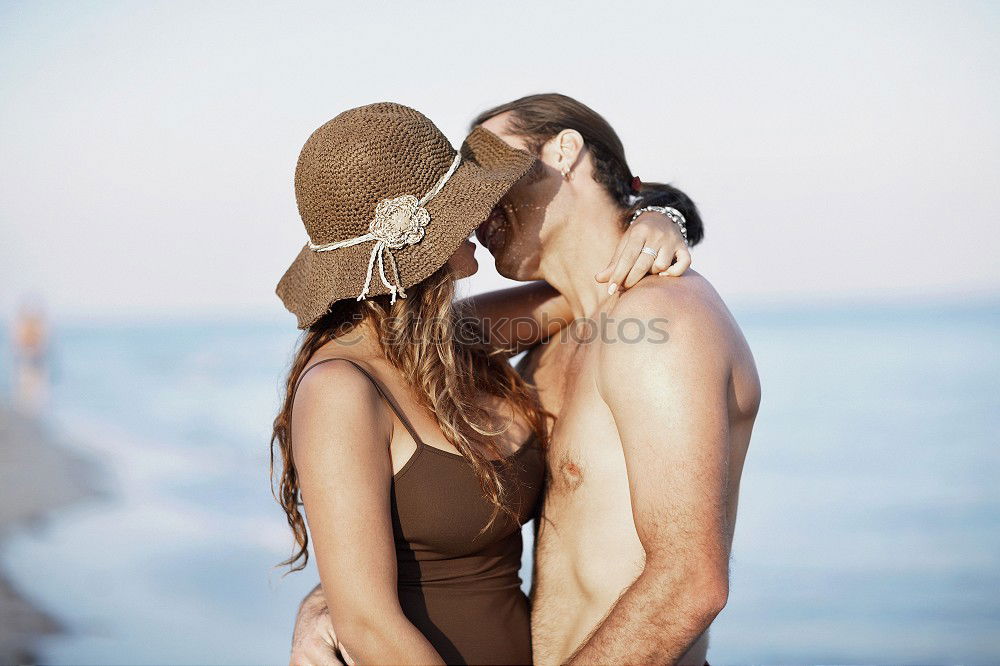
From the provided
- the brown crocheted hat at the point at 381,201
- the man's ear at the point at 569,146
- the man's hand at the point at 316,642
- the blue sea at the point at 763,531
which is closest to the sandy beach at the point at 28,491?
the blue sea at the point at 763,531

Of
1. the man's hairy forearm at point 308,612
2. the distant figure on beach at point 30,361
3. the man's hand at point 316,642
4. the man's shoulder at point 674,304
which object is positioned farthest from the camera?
the distant figure on beach at point 30,361

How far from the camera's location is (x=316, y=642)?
2.46 meters

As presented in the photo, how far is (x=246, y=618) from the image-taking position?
6.87 meters

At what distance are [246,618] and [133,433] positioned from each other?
29.5 feet

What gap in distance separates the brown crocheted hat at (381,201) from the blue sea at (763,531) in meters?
0.65

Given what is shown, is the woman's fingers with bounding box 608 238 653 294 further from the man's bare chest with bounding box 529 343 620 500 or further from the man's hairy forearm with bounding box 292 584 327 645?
the man's hairy forearm with bounding box 292 584 327 645

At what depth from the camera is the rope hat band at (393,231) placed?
2.30m

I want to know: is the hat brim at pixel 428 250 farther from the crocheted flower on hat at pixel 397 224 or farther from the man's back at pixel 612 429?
the man's back at pixel 612 429

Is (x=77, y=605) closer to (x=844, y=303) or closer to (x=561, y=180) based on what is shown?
(x=561, y=180)

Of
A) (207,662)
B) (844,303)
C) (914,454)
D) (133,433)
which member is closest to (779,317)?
(844,303)

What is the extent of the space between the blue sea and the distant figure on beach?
1.51 ft

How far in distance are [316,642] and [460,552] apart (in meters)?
0.51

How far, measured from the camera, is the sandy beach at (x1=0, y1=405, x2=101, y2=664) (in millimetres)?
5973

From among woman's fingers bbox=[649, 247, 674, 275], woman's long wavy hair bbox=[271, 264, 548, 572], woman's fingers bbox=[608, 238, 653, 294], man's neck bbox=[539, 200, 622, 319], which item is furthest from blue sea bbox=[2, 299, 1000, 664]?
woman's fingers bbox=[649, 247, 674, 275]
